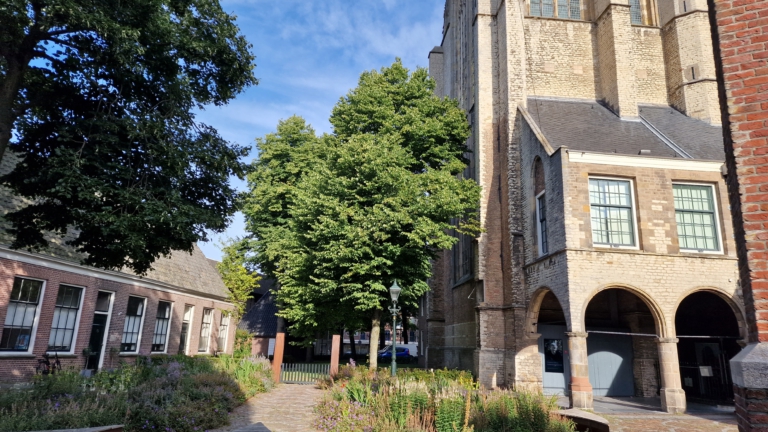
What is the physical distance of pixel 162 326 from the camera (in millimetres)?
22750

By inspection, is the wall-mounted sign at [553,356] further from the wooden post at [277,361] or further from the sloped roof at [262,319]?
the sloped roof at [262,319]

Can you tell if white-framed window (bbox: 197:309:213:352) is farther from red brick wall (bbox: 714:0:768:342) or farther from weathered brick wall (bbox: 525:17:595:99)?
red brick wall (bbox: 714:0:768:342)

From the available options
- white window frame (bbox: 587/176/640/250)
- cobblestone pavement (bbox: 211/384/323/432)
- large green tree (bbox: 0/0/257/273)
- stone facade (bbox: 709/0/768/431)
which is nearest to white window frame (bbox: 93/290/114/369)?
cobblestone pavement (bbox: 211/384/323/432)

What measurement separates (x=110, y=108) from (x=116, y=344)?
1391 centimetres

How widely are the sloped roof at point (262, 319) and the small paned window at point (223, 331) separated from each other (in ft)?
12.3

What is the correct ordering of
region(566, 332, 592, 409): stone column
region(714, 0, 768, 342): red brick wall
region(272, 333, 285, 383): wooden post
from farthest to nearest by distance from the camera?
region(272, 333, 285, 383): wooden post < region(566, 332, 592, 409): stone column < region(714, 0, 768, 342): red brick wall

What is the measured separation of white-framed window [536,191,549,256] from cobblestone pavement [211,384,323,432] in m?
9.56

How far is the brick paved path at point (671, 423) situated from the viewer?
11023 millimetres

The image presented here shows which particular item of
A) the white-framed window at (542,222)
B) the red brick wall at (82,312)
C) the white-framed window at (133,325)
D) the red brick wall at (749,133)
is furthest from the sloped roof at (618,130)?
the white-framed window at (133,325)

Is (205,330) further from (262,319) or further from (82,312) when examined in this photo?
(82,312)

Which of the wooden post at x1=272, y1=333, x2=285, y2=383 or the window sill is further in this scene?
the wooden post at x1=272, y1=333, x2=285, y2=383

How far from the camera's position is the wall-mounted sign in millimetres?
18797

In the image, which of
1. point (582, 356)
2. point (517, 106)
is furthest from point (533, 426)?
point (517, 106)

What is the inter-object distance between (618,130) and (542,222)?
5243 millimetres
